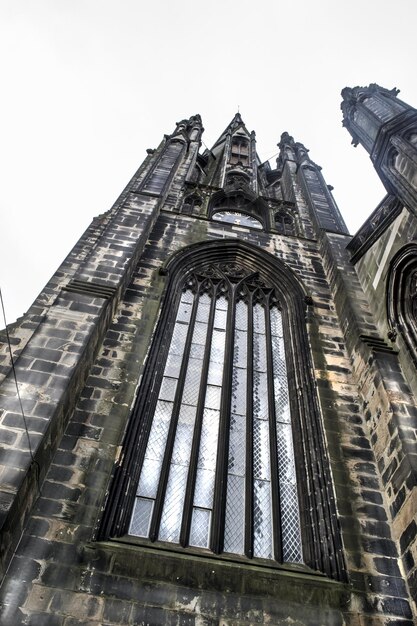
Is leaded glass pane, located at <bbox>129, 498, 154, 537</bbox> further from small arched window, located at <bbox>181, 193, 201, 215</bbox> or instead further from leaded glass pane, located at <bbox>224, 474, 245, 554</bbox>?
small arched window, located at <bbox>181, 193, 201, 215</bbox>

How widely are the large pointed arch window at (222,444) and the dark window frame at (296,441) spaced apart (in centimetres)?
14

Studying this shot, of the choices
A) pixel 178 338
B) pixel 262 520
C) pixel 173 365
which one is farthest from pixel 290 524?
pixel 178 338

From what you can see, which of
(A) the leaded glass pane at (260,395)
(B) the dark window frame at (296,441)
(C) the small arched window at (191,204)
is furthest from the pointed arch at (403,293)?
(C) the small arched window at (191,204)

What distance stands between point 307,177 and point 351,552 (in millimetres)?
13523

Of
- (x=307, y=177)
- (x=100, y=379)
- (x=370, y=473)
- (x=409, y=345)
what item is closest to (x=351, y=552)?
(x=370, y=473)

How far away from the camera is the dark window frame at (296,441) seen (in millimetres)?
5277

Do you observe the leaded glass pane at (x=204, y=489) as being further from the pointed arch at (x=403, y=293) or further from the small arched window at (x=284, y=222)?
the small arched window at (x=284, y=222)

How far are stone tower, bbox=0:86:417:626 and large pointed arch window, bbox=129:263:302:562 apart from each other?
27 mm

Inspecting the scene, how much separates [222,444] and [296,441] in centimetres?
107

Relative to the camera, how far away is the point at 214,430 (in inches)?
261

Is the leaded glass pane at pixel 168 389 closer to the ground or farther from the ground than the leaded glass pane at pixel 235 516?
farther from the ground

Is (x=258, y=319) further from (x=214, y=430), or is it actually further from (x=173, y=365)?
(x=214, y=430)

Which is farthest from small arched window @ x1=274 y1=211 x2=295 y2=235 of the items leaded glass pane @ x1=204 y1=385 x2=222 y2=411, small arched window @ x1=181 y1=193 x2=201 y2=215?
leaded glass pane @ x1=204 y1=385 x2=222 y2=411

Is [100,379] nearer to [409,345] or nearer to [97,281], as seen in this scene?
[97,281]
